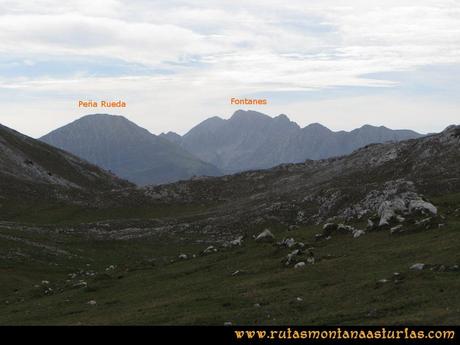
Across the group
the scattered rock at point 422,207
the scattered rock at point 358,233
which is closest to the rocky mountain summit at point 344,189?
the scattered rock at point 422,207

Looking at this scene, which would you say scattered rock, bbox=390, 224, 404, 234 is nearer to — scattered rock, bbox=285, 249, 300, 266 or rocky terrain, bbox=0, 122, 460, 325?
rocky terrain, bbox=0, 122, 460, 325

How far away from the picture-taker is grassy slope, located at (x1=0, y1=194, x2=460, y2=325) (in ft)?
95.6

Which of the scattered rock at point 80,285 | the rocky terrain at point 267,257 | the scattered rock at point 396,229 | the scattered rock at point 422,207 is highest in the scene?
the scattered rock at point 422,207

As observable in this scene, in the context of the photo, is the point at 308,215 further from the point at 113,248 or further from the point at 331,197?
the point at 113,248

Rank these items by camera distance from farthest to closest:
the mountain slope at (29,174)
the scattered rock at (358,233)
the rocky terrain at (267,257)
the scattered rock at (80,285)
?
the mountain slope at (29,174), the scattered rock at (358,233), the scattered rock at (80,285), the rocky terrain at (267,257)

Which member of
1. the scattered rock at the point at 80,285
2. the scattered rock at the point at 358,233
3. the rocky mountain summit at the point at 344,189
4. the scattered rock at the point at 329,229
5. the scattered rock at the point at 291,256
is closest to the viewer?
the scattered rock at the point at 291,256

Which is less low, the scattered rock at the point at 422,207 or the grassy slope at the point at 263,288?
the scattered rock at the point at 422,207

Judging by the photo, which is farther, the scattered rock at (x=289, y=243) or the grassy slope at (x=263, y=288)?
the scattered rock at (x=289, y=243)

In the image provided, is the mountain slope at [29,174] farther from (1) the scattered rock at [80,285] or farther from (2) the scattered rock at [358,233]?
(2) the scattered rock at [358,233]

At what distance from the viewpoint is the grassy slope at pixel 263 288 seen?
29141 millimetres

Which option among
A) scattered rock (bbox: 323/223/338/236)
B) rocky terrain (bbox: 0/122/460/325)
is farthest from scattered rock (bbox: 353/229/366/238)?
scattered rock (bbox: 323/223/338/236)

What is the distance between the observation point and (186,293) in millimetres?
41031

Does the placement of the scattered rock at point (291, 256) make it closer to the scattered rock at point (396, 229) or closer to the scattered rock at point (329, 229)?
the scattered rock at point (329, 229)
